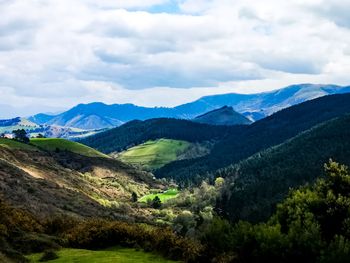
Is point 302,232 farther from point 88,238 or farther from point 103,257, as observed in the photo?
point 88,238

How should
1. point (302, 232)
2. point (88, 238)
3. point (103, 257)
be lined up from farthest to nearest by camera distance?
1. point (88, 238)
2. point (302, 232)
3. point (103, 257)

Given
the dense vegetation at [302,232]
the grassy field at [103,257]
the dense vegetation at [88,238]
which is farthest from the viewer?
the dense vegetation at [88,238]

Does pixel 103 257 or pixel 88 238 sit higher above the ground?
pixel 103 257

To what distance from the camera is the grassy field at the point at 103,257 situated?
41438 mm

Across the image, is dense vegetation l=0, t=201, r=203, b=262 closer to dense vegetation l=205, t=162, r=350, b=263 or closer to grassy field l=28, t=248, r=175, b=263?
grassy field l=28, t=248, r=175, b=263

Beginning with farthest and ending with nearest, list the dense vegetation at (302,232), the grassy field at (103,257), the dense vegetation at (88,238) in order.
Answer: the dense vegetation at (88,238)
the dense vegetation at (302,232)
the grassy field at (103,257)

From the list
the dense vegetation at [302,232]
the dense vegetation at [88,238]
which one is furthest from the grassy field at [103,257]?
the dense vegetation at [302,232]

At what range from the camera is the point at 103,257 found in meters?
42.5

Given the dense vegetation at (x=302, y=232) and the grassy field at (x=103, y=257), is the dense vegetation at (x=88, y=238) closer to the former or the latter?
the grassy field at (x=103, y=257)

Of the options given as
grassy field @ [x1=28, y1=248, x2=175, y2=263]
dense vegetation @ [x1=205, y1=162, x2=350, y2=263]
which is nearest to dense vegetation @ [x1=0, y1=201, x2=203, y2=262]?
grassy field @ [x1=28, y1=248, x2=175, y2=263]

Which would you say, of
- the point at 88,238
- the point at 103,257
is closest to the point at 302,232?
the point at 103,257

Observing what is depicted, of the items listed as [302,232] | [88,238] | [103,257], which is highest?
[302,232]

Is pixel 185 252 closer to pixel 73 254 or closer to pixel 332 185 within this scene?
pixel 73 254

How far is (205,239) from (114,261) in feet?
40.8
